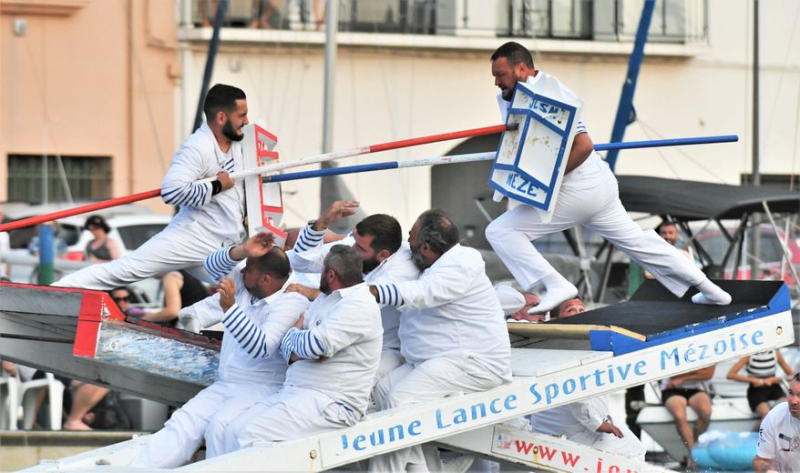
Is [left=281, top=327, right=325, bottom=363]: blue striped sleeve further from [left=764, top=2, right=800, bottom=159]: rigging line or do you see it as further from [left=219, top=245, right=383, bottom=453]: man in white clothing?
[left=764, top=2, right=800, bottom=159]: rigging line

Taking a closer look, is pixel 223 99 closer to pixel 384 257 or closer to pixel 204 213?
pixel 204 213

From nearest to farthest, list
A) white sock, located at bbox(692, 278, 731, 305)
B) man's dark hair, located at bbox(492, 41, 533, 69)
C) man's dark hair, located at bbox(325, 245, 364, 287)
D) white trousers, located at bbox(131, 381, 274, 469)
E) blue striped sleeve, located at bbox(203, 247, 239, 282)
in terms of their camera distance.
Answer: man's dark hair, located at bbox(325, 245, 364, 287)
white trousers, located at bbox(131, 381, 274, 469)
blue striped sleeve, located at bbox(203, 247, 239, 282)
man's dark hair, located at bbox(492, 41, 533, 69)
white sock, located at bbox(692, 278, 731, 305)

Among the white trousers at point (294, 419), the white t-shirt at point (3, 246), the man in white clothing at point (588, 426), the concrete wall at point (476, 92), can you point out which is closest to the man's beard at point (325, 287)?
the white trousers at point (294, 419)

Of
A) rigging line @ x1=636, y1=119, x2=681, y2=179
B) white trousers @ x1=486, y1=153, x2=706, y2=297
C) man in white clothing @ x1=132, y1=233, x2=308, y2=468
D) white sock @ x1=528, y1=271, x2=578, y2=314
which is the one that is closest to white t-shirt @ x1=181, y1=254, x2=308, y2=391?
man in white clothing @ x1=132, y1=233, x2=308, y2=468

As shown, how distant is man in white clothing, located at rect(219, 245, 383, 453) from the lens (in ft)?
24.7

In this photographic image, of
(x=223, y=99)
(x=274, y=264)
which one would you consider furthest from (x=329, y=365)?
(x=223, y=99)

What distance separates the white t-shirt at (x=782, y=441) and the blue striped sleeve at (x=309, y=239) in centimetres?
319

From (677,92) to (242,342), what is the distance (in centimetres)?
1735

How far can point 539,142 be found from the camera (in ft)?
28.3

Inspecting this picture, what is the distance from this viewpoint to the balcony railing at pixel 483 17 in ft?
74.5

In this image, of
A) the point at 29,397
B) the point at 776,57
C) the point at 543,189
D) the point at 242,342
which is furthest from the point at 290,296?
the point at 776,57

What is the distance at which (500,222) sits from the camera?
908cm

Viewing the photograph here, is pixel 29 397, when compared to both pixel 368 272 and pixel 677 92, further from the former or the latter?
pixel 677 92

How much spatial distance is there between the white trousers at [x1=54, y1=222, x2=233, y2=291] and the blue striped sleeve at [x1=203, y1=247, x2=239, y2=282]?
341 mm
